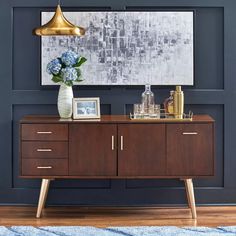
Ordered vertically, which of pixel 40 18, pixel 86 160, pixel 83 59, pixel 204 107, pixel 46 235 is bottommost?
pixel 46 235

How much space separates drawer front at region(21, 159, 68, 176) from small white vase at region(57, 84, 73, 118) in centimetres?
32

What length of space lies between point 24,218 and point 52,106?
31.8 inches

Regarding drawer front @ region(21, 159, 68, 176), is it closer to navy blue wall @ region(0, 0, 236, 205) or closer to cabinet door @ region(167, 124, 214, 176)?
navy blue wall @ region(0, 0, 236, 205)

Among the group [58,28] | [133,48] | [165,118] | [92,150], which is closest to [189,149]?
[165,118]

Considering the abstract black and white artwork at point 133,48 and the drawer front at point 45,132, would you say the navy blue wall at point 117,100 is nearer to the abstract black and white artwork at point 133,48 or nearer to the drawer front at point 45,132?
the abstract black and white artwork at point 133,48

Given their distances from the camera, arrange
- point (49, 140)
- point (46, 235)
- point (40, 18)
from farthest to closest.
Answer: point (40, 18), point (49, 140), point (46, 235)

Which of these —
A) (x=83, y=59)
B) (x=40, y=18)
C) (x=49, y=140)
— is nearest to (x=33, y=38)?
(x=40, y=18)

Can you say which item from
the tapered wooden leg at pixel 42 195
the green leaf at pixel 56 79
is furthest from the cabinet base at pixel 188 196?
the green leaf at pixel 56 79

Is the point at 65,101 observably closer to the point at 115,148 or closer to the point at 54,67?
the point at 54,67

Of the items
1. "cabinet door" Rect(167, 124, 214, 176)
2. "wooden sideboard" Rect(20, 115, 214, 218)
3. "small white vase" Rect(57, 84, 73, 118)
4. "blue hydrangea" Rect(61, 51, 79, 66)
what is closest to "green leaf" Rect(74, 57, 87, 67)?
"blue hydrangea" Rect(61, 51, 79, 66)

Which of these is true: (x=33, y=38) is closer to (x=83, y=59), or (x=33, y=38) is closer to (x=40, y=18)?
(x=40, y=18)

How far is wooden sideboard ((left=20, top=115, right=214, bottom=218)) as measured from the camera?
4293 mm

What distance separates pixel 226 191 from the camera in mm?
4711

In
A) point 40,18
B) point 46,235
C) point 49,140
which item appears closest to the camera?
point 46,235
